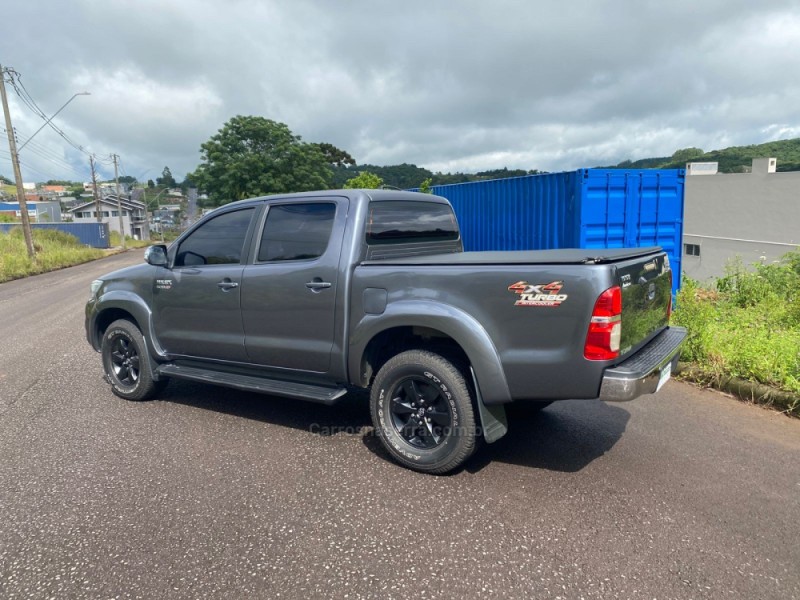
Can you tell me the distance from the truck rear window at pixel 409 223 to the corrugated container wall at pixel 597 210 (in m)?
3.51

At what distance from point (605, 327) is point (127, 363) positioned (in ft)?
14.6

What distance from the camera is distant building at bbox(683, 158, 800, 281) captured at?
28.6 m

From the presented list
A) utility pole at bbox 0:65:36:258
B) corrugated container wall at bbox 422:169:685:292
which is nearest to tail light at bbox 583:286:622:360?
corrugated container wall at bbox 422:169:685:292

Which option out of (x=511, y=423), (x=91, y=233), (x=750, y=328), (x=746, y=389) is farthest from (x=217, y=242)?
(x=91, y=233)

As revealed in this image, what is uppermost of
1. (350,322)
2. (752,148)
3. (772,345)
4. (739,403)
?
(752,148)

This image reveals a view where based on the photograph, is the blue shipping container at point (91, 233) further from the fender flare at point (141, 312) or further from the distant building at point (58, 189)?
the distant building at point (58, 189)

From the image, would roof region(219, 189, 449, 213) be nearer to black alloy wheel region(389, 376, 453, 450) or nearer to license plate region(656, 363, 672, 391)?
black alloy wheel region(389, 376, 453, 450)

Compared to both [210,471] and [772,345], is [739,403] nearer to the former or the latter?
[772,345]

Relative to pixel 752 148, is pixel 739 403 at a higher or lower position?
lower

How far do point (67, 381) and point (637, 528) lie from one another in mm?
5796

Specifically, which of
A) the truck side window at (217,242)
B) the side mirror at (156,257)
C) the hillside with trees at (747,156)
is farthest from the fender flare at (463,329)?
the hillside with trees at (747,156)

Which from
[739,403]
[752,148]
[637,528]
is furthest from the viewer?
[752,148]

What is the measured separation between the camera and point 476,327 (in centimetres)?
346

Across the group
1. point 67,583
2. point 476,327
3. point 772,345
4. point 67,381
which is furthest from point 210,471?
point 772,345
